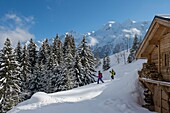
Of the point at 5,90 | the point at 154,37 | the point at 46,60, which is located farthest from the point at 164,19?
the point at 46,60

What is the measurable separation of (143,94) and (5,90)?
20043mm

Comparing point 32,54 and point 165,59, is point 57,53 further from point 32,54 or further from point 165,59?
point 165,59

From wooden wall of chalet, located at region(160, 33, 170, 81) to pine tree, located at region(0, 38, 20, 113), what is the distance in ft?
71.3

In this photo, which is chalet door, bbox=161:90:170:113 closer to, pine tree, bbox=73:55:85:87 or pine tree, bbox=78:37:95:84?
pine tree, bbox=73:55:85:87

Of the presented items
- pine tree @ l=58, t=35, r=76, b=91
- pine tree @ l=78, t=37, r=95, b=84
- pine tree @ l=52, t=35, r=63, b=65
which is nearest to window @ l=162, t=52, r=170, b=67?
pine tree @ l=58, t=35, r=76, b=91

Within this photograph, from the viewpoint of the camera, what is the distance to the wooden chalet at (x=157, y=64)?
10852mm

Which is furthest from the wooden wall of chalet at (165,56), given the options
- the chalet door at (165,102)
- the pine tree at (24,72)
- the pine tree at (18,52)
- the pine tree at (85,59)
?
the pine tree at (18,52)

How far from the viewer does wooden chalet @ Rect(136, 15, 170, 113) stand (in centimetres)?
1085

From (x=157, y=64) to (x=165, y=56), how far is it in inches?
53.5

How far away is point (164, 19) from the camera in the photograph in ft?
32.6

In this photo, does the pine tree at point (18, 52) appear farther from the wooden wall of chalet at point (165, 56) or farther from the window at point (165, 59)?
the window at point (165, 59)

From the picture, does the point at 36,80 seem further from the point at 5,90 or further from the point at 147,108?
the point at 147,108

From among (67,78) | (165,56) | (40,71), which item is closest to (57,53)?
(40,71)

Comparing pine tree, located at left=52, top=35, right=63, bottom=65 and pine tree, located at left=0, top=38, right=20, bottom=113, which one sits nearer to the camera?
pine tree, located at left=0, top=38, right=20, bottom=113
